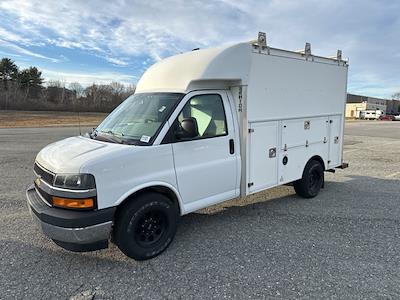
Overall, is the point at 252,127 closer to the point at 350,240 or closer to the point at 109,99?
the point at 350,240

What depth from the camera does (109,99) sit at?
57.9 metres

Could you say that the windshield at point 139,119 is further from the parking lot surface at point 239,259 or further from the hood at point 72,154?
the parking lot surface at point 239,259

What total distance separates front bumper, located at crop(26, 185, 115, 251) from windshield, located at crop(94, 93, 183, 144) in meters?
0.99

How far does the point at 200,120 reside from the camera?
14.8ft

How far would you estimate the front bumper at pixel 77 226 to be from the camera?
336 centimetres

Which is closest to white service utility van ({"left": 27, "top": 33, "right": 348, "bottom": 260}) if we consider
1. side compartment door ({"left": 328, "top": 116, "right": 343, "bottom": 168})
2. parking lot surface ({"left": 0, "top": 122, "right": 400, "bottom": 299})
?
parking lot surface ({"left": 0, "top": 122, "right": 400, "bottom": 299})

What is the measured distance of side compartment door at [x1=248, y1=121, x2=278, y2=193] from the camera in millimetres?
5059

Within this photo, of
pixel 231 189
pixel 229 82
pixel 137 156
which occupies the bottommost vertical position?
pixel 231 189

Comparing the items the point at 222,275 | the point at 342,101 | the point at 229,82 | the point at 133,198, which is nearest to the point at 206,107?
the point at 229,82

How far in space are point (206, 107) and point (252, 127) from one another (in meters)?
0.87

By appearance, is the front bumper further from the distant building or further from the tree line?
the distant building

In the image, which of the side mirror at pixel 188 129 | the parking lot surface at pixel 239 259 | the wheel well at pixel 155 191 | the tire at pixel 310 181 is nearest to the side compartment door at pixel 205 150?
the side mirror at pixel 188 129

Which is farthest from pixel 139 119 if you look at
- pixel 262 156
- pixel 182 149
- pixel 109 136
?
pixel 262 156

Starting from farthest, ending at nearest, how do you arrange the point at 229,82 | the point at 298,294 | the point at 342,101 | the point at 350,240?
the point at 342,101
the point at 229,82
the point at 350,240
the point at 298,294
